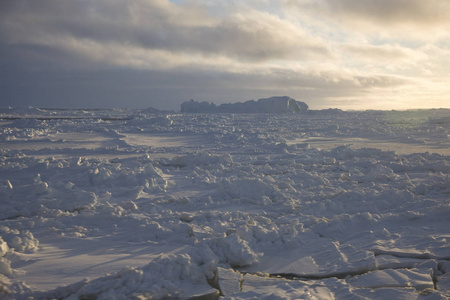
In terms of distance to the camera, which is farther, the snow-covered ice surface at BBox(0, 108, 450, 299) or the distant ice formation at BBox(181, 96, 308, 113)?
the distant ice formation at BBox(181, 96, 308, 113)

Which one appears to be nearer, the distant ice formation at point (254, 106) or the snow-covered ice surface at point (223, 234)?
the snow-covered ice surface at point (223, 234)

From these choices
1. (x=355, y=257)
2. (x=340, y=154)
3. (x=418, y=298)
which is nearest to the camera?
(x=418, y=298)

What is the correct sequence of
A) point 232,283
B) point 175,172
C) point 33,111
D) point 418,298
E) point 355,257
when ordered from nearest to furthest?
point 418,298 < point 232,283 < point 355,257 < point 175,172 < point 33,111

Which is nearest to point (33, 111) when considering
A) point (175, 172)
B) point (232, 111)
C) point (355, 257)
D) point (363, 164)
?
point (232, 111)

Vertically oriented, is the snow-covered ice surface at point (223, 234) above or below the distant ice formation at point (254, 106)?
below

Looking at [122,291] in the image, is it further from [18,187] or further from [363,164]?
[363,164]

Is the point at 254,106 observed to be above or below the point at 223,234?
above

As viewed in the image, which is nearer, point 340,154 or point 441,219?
point 441,219

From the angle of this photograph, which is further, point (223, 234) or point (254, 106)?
point (254, 106)
